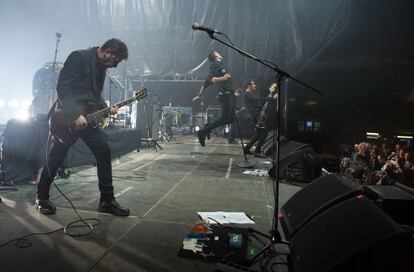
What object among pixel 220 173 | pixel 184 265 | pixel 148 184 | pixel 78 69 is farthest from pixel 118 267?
pixel 220 173

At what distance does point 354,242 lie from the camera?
1520 millimetres

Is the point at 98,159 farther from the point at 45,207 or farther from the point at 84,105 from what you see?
the point at 45,207

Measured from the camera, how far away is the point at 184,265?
2041 mm

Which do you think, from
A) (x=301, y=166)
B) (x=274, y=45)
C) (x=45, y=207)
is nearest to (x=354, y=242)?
(x=45, y=207)

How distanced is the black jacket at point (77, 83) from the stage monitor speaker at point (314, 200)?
7.24ft

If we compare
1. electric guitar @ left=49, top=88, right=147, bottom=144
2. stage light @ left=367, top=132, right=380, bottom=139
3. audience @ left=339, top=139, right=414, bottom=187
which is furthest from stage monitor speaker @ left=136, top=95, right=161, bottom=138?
stage light @ left=367, top=132, right=380, bottom=139

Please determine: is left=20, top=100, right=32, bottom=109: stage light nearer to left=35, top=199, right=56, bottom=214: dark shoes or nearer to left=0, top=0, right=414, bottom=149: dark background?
left=0, top=0, right=414, bottom=149: dark background

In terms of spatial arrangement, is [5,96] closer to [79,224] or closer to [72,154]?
[72,154]

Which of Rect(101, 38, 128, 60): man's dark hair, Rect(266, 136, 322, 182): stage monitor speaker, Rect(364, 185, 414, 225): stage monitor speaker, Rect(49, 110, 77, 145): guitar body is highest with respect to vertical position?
Rect(101, 38, 128, 60): man's dark hair

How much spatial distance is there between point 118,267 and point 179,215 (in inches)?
44.4

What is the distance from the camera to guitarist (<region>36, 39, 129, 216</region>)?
2.94 meters

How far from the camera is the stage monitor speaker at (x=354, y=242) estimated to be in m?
1.41

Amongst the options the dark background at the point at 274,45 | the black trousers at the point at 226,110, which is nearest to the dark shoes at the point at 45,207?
the black trousers at the point at 226,110

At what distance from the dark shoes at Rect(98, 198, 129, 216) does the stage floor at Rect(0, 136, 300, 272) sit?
80 millimetres
